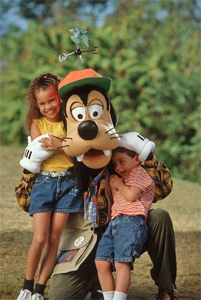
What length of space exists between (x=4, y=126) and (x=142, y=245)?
8197 millimetres

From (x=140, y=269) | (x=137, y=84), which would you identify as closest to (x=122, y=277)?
(x=140, y=269)

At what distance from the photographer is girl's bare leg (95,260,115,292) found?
3.35m

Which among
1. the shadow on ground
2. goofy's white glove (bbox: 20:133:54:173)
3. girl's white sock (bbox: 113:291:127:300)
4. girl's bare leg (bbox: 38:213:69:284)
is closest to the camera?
girl's white sock (bbox: 113:291:127:300)

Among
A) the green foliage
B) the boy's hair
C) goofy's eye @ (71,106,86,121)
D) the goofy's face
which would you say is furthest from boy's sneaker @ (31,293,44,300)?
the green foliage

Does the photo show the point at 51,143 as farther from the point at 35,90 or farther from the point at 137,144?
the point at 137,144

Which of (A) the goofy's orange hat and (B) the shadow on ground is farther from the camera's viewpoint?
(B) the shadow on ground

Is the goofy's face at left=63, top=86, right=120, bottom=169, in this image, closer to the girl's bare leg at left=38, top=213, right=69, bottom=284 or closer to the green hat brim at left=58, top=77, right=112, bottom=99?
the green hat brim at left=58, top=77, right=112, bottom=99

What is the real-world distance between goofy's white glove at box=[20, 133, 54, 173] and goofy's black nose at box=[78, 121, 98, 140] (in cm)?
30

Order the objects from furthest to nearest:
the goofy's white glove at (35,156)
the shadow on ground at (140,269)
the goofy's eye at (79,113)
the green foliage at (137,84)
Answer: the green foliage at (137,84) → the shadow on ground at (140,269) → the goofy's white glove at (35,156) → the goofy's eye at (79,113)

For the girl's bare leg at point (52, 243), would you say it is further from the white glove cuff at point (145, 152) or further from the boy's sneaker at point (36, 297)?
the white glove cuff at point (145, 152)

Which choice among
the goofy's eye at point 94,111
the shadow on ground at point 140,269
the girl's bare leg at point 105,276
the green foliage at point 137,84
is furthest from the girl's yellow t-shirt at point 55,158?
the green foliage at point 137,84

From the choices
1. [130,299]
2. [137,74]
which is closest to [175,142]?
[137,74]

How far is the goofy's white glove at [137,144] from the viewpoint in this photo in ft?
11.5

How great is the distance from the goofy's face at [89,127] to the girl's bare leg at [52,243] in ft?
1.29
